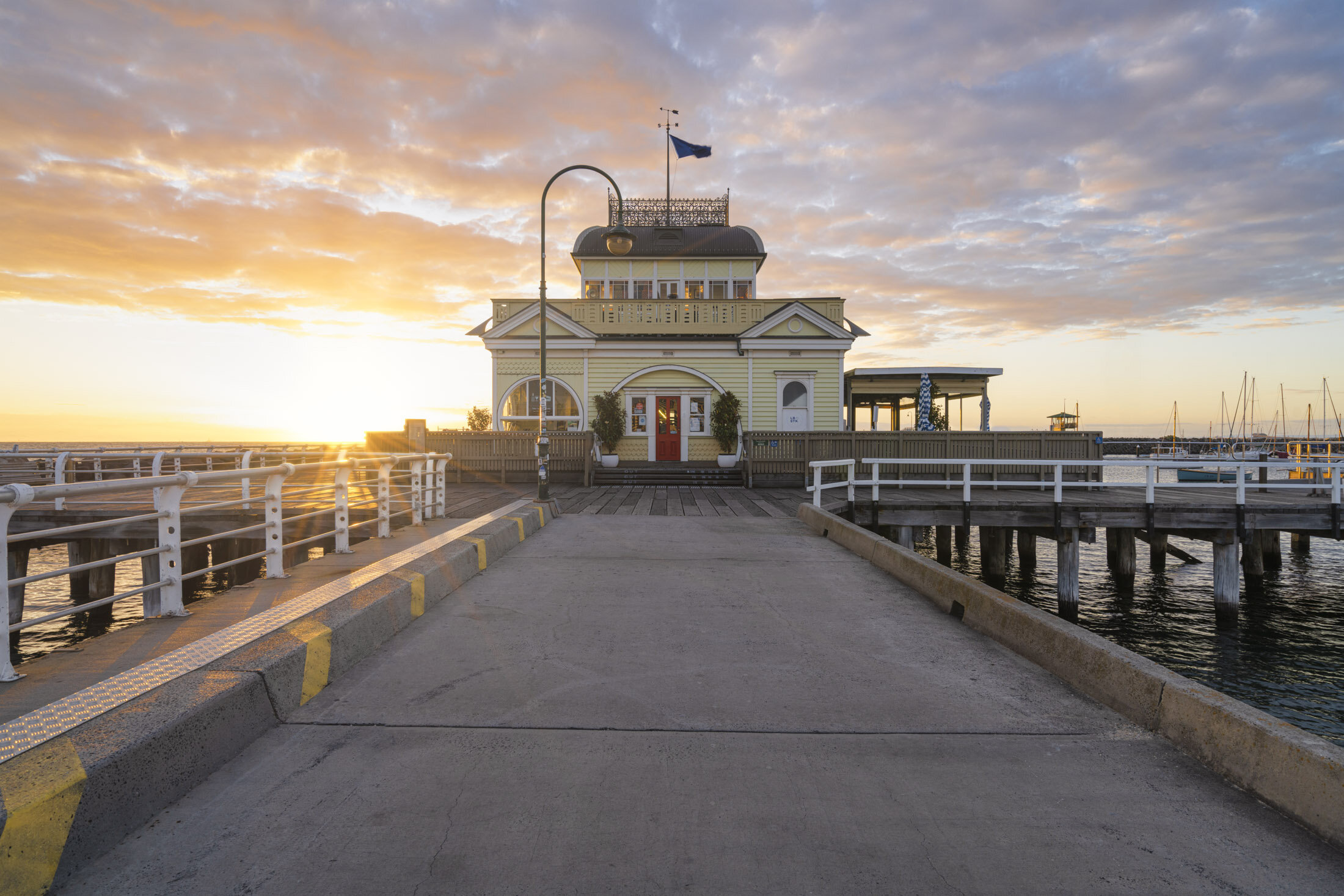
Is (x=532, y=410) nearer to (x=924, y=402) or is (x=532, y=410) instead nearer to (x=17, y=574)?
(x=17, y=574)

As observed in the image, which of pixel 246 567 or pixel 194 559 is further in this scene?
pixel 194 559

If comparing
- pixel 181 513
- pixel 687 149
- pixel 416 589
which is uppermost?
pixel 687 149

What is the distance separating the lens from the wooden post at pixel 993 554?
17109mm

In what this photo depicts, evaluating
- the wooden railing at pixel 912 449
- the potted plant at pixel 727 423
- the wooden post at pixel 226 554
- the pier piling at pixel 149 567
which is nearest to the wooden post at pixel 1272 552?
the wooden railing at pixel 912 449

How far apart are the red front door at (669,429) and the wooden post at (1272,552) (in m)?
17.7

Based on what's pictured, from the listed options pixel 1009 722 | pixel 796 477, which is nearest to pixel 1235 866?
pixel 1009 722

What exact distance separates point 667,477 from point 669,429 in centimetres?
346

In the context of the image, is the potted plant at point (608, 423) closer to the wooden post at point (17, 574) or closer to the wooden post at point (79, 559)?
the wooden post at point (79, 559)

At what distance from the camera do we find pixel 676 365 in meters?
25.5

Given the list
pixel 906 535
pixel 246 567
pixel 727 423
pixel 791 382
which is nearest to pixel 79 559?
pixel 246 567

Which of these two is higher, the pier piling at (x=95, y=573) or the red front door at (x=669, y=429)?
the red front door at (x=669, y=429)

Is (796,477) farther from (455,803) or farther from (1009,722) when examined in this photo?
(455,803)

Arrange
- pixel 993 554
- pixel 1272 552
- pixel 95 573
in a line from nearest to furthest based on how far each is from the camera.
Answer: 1. pixel 95 573
2. pixel 993 554
3. pixel 1272 552

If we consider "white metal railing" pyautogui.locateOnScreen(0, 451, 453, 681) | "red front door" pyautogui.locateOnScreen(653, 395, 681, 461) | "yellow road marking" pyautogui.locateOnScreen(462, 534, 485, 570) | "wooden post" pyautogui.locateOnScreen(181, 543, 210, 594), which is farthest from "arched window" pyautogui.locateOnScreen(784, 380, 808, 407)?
"wooden post" pyautogui.locateOnScreen(181, 543, 210, 594)
